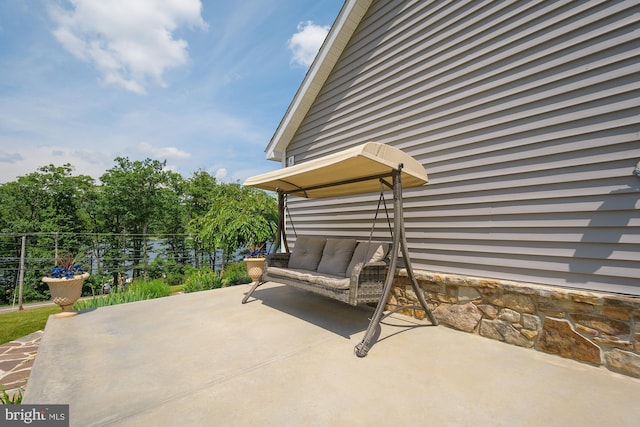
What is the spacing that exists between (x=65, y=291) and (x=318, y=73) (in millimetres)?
5223

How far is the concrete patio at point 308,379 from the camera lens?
66.9 inches

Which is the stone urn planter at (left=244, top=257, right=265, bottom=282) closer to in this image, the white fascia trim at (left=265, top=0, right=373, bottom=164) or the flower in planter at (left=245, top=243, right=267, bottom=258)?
the flower in planter at (left=245, top=243, right=267, bottom=258)

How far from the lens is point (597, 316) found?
92.3 inches

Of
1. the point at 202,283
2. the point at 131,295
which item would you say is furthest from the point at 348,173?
the point at 131,295

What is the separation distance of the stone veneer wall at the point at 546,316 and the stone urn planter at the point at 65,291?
15.6 feet

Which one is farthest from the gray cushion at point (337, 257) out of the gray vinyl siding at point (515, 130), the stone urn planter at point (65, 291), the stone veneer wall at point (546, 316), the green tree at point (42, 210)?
Answer: the green tree at point (42, 210)

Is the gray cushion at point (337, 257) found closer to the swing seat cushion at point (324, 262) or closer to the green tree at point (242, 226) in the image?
the swing seat cushion at point (324, 262)

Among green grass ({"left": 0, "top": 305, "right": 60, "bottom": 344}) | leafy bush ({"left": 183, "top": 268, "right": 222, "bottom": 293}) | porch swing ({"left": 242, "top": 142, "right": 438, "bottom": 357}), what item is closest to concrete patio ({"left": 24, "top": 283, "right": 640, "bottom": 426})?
porch swing ({"left": 242, "top": 142, "right": 438, "bottom": 357})

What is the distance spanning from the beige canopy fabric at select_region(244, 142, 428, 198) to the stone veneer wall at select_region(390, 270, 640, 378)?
4.56 feet

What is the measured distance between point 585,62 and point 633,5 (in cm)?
48

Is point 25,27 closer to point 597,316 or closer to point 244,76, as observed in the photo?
point 244,76

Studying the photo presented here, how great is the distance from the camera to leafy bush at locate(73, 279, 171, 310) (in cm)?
435

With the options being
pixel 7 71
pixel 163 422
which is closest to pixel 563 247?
pixel 163 422

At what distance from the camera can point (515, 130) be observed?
2.93 m
